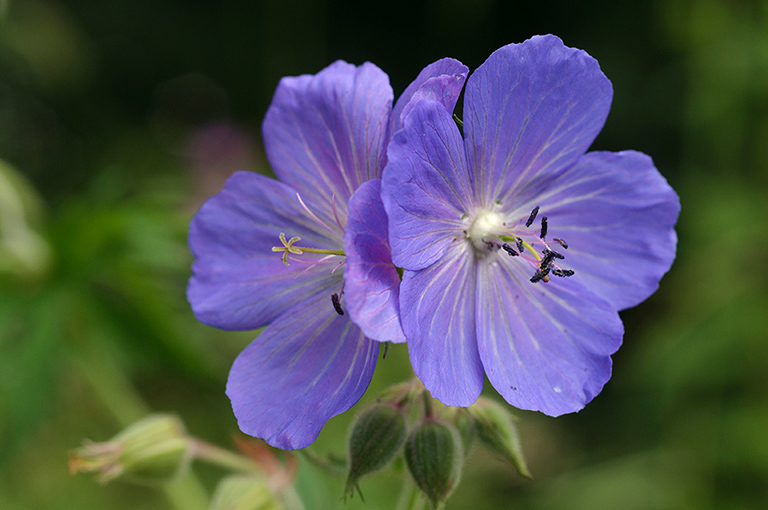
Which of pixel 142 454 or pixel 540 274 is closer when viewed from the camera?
pixel 540 274

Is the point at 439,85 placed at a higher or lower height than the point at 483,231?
higher

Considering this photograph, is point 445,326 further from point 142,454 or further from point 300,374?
point 142,454

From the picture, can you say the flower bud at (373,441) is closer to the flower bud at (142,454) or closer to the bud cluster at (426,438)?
the bud cluster at (426,438)

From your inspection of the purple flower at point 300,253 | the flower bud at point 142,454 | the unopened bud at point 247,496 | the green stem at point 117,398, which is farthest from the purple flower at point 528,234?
the green stem at point 117,398

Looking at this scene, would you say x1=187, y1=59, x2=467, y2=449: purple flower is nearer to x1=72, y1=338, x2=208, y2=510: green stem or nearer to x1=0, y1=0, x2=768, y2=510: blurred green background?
x1=0, y1=0, x2=768, y2=510: blurred green background

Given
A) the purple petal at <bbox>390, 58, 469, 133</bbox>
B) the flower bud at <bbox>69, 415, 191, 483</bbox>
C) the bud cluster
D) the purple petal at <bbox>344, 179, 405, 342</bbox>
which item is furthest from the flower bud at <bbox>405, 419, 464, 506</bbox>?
the flower bud at <bbox>69, 415, 191, 483</bbox>

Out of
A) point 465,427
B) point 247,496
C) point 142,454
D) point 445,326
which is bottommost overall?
point 247,496

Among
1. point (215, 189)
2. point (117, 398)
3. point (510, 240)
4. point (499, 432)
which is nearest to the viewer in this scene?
point (499, 432)

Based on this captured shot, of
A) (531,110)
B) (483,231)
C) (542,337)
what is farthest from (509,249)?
(531,110)
